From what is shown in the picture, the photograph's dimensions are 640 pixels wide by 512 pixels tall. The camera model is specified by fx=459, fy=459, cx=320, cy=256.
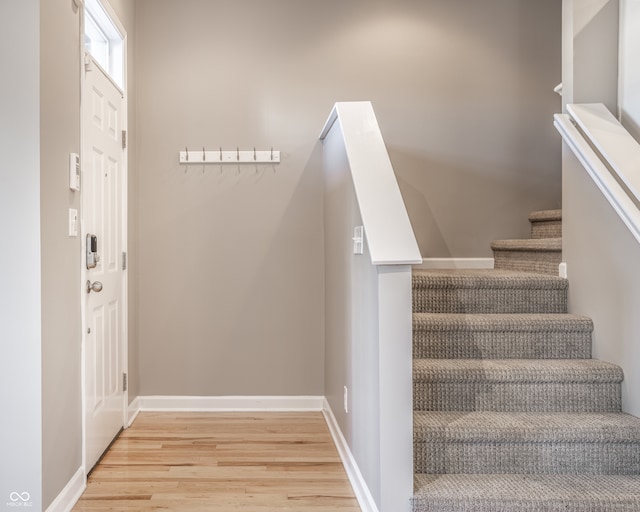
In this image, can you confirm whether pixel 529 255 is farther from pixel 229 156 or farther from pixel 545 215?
pixel 229 156

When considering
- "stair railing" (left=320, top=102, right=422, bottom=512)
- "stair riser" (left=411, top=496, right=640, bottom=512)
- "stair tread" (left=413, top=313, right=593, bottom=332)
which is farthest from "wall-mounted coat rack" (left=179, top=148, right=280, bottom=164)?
"stair riser" (left=411, top=496, right=640, bottom=512)

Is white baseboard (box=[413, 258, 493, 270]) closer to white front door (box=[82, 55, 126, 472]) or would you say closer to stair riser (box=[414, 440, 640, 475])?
stair riser (box=[414, 440, 640, 475])

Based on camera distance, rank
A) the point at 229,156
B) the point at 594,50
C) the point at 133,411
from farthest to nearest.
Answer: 1. the point at 229,156
2. the point at 133,411
3. the point at 594,50

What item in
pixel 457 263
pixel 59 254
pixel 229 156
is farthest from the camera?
pixel 457 263

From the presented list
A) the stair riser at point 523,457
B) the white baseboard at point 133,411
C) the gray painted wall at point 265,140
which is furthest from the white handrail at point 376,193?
the white baseboard at point 133,411

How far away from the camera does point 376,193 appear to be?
71.9 inches

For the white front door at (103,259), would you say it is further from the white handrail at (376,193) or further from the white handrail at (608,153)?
the white handrail at (608,153)

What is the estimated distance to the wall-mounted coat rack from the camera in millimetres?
3105

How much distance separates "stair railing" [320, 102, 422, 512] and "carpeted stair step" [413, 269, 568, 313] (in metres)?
0.49

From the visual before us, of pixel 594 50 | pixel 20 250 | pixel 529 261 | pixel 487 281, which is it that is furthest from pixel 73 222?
pixel 594 50

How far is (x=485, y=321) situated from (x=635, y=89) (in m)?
1.36

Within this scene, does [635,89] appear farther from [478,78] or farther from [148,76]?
[148,76]

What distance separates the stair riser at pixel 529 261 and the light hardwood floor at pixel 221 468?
1.58m

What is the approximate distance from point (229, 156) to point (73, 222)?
1314 mm
